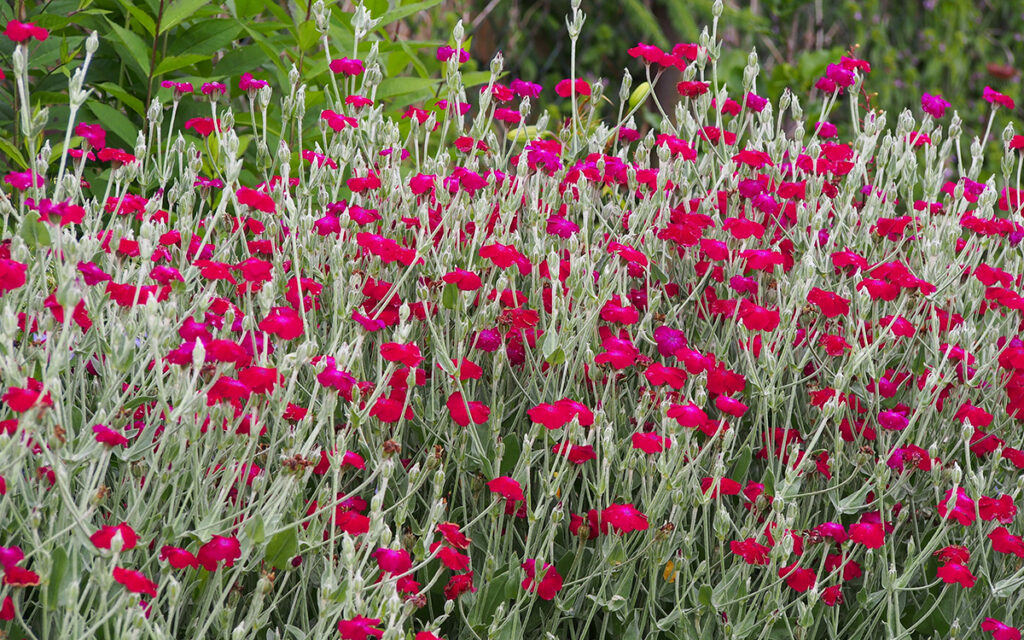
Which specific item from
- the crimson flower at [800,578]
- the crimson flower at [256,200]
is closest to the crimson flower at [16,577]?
the crimson flower at [256,200]

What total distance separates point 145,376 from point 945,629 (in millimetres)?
1378

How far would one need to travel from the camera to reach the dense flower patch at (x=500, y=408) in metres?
1.44

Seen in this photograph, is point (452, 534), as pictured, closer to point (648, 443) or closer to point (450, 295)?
point (648, 443)

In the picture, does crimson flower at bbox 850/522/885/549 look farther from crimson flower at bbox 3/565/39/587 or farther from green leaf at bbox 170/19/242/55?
green leaf at bbox 170/19/242/55

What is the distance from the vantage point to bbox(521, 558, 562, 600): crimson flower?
1.62 metres

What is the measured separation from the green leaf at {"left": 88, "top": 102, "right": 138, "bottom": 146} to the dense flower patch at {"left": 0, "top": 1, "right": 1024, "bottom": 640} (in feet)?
1.39

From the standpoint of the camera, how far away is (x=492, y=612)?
5.39 feet

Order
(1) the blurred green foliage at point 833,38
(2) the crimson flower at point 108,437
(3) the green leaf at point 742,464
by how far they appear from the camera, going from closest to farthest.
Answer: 1. (2) the crimson flower at point 108,437
2. (3) the green leaf at point 742,464
3. (1) the blurred green foliage at point 833,38

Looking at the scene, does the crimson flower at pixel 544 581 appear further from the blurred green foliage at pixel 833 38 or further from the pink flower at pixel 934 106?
the blurred green foliage at pixel 833 38

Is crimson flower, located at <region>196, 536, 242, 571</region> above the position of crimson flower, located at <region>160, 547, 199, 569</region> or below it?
below

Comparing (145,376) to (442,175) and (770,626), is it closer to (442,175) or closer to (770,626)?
(442,175)

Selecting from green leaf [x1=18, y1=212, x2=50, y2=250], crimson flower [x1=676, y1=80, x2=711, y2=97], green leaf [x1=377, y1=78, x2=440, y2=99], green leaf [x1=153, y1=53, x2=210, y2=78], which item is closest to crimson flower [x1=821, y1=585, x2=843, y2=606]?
crimson flower [x1=676, y1=80, x2=711, y2=97]

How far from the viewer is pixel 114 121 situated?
2.61 meters

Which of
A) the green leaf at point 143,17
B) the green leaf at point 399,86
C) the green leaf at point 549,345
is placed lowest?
the green leaf at point 549,345
